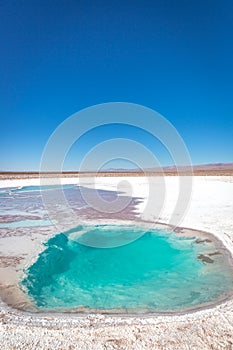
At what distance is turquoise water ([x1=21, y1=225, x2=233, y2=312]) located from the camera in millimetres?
3756

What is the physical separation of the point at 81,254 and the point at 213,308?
11.1 ft

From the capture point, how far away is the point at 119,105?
12.7m

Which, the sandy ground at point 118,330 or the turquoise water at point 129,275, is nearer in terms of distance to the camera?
the sandy ground at point 118,330

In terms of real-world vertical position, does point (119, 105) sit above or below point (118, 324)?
above

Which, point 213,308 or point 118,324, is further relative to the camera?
point 213,308

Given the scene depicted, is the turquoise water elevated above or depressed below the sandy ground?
below

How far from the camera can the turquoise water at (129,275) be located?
12.3 ft

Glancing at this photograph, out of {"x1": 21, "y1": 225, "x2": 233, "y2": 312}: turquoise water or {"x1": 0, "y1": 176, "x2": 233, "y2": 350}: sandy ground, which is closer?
{"x1": 0, "y1": 176, "x2": 233, "y2": 350}: sandy ground

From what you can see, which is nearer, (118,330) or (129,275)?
(118,330)

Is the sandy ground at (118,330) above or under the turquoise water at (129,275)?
above

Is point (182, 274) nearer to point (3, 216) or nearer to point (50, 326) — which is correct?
point (50, 326)

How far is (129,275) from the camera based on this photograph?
4863mm

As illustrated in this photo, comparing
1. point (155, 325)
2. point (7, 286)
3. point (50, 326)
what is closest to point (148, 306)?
point (155, 325)

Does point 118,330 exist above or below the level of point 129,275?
above
